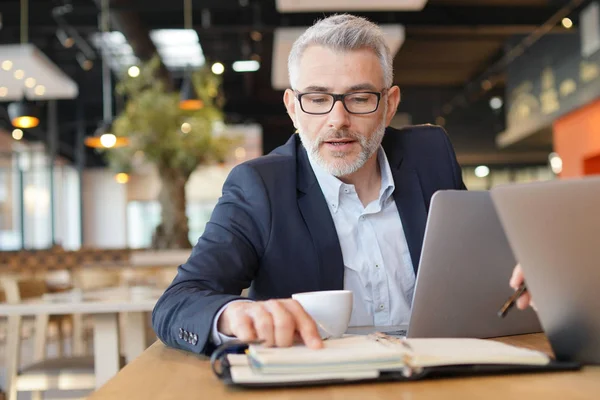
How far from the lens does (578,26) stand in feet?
31.0

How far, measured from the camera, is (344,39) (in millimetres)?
1663

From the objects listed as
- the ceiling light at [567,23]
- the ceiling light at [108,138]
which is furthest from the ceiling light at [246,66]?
the ceiling light at [567,23]

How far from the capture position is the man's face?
5.31 feet

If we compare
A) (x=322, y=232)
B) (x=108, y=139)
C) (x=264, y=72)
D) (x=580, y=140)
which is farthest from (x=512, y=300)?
(x=264, y=72)

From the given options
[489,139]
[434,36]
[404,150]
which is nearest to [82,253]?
[434,36]

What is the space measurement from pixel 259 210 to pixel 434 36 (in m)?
10.7

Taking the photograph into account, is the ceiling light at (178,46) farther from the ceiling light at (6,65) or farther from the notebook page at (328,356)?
the notebook page at (328,356)

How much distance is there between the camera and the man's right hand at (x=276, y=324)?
1.01m

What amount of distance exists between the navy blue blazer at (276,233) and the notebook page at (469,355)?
481 mm

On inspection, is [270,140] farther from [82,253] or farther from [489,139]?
[82,253]

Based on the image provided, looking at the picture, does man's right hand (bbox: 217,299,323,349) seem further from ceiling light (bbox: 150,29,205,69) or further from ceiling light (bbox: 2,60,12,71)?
ceiling light (bbox: 150,29,205,69)

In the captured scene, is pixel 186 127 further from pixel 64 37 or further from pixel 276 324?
pixel 276 324

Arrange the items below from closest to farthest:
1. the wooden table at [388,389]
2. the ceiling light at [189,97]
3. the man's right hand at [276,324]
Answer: the wooden table at [388,389] → the man's right hand at [276,324] → the ceiling light at [189,97]

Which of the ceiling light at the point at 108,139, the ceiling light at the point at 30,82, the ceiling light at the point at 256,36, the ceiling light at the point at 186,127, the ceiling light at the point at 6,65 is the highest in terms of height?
the ceiling light at the point at 256,36
